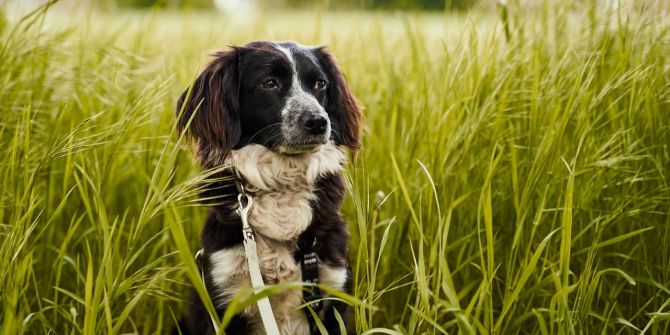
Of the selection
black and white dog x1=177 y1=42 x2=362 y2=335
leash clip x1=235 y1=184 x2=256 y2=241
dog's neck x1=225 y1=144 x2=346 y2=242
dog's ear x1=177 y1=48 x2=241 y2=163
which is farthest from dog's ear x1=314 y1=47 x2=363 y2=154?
leash clip x1=235 y1=184 x2=256 y2=241

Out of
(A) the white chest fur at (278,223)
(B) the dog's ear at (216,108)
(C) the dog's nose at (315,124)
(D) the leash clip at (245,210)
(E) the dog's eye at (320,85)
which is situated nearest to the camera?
(D) the leash clip at (245,210)

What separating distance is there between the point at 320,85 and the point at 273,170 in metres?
0.42

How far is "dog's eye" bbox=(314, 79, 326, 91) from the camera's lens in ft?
8.37

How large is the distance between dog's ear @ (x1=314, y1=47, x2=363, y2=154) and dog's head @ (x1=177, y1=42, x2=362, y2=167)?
43 mm

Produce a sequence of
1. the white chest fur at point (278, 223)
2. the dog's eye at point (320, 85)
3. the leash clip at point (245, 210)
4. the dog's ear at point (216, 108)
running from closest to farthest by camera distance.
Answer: the leash clip at point (245, 210)
the white chest fur at point (278, 223)
the dog's ear at point (216, 108)
the dog's eye at point (320, 85)

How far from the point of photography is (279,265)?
86.5 inches

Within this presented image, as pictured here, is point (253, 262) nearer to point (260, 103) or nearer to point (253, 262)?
point (253, 262)

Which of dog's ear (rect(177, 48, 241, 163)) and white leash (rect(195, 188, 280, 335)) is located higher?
dog's ear (rect(177, 48, 241, 163))

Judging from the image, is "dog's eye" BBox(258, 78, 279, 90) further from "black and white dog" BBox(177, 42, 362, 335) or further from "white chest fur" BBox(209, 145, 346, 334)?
"white chest fur" BBox(209, 145, 346, 334)

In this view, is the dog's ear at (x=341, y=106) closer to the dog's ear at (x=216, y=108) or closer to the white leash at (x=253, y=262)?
the dog's ear at (x=216, y=108)

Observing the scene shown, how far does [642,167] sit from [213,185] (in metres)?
1.62

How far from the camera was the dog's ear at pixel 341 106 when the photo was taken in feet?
8.59

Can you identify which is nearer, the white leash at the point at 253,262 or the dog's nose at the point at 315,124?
the white leash at the point at 253,262

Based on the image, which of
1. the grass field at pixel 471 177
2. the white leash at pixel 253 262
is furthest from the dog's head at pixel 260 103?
the white leash at pixel 253 262
